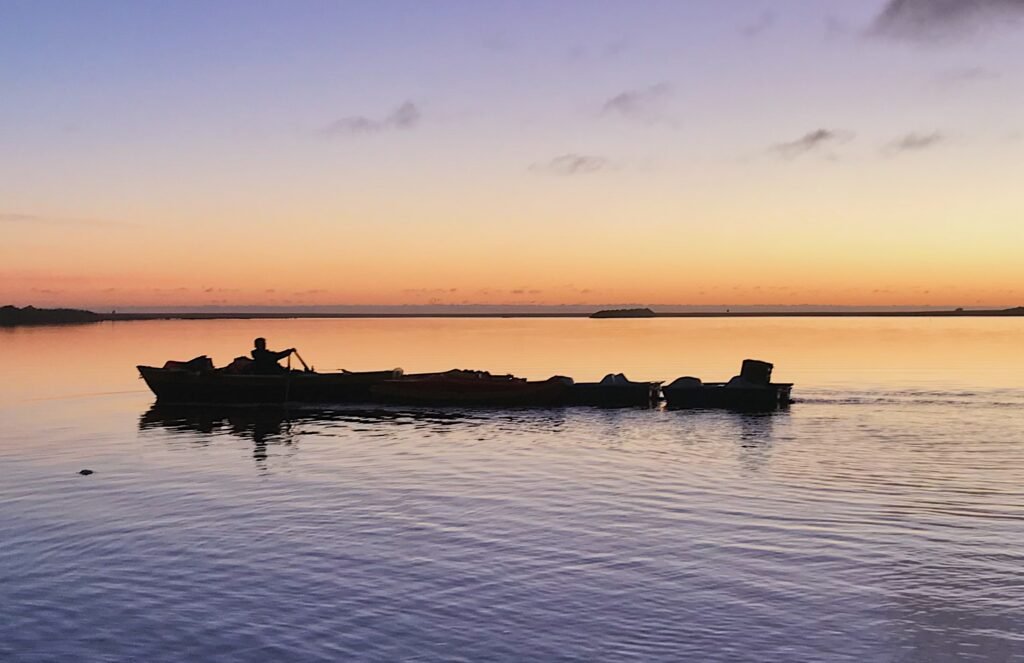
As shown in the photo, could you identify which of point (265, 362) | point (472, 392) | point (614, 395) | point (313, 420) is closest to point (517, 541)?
point (313, 420)

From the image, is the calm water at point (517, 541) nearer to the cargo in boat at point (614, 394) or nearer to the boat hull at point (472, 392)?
the boat hull at point (472, 392)

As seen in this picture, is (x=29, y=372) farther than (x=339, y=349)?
No

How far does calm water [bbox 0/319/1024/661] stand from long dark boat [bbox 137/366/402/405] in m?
7.68

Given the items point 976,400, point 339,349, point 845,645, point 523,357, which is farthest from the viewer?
point 339,349

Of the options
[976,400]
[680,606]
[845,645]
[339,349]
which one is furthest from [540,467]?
[339,349]

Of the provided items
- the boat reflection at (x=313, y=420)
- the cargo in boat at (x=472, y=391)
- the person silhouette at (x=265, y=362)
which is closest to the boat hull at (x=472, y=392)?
the cargo in boat at (x=472, y=391)

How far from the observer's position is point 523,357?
281 feet

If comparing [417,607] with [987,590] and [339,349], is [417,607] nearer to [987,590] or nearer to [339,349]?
[987,590]

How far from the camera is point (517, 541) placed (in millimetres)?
16969

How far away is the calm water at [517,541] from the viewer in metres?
11.9

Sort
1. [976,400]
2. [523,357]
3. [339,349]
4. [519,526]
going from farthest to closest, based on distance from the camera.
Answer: [339,349] < [523,357] < [976,400] < [519,526]

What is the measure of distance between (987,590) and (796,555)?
300cm

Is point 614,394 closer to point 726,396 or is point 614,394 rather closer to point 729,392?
point 726,396

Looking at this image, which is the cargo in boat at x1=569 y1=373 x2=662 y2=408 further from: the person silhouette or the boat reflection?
the person silhouette
